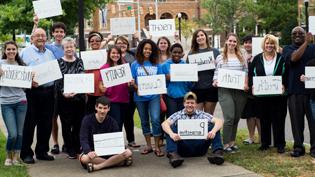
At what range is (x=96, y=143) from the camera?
7.18 metres

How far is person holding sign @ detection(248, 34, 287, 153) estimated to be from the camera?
7.96 meters

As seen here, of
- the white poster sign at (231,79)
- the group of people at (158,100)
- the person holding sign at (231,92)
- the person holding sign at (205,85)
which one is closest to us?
the group of people at (158,100)

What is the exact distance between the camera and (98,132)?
734 centimetres

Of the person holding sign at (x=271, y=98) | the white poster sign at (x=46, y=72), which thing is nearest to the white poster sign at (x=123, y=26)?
the white poster sign at (x=46, y=72)

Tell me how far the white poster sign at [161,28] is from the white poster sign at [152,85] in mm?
3020

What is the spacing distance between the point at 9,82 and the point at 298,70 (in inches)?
178

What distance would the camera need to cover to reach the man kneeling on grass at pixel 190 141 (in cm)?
746

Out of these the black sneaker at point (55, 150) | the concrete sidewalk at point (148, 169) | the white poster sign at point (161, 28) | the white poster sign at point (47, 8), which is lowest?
the concrete sidewalk at point (148, 169)

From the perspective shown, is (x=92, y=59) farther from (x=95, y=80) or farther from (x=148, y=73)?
(x=148, y=73)

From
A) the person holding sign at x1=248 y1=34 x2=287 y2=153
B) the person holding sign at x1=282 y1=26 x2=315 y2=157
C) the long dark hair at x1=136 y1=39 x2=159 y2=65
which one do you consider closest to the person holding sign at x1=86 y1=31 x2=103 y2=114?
the long dark hair at x1=136 y1=39 x2=159 y2=65

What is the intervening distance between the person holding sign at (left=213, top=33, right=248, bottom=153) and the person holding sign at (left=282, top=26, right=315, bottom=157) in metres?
0.75

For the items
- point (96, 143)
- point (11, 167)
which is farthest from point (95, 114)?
point (11, 167)

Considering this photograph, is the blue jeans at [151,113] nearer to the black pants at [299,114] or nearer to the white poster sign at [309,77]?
the black pants at [299,114]

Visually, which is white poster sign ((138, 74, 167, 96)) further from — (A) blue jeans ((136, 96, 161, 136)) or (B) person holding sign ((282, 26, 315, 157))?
(B) person holding sign ((282, 26, 315, 157))
